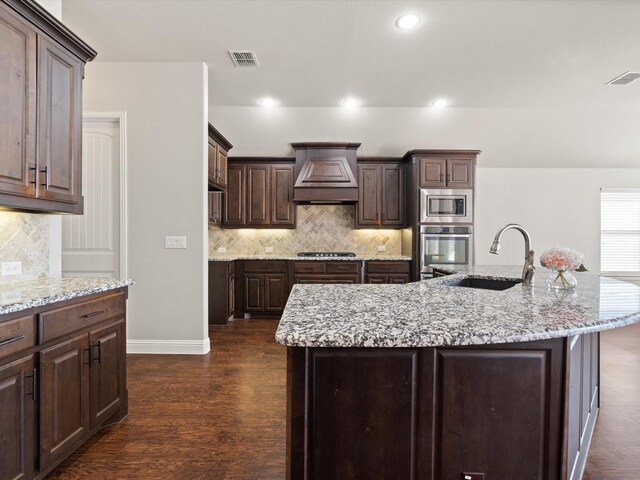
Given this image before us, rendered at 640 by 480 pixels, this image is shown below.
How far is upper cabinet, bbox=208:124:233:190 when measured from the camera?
4.14 m

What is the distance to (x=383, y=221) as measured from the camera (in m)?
5.36

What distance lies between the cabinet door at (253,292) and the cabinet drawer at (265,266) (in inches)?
2.9

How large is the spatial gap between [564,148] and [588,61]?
2.27 metres

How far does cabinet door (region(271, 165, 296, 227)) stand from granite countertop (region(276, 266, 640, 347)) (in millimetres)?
3389

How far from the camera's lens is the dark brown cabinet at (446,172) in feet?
16.0

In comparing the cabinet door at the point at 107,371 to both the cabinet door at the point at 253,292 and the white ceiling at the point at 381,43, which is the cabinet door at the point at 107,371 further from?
the cabinet door at the point at 253,292

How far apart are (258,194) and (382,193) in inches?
76.4

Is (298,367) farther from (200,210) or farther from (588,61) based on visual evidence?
(588,61)

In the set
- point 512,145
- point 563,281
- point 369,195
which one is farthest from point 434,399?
point 512,145

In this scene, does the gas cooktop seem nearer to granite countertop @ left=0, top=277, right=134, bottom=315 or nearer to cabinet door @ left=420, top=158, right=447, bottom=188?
cabinet door @ left=420, top=158, right=447, bottom=188

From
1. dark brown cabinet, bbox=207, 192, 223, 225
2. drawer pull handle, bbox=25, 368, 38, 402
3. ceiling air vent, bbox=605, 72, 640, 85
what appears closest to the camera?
drawer pull handle, bbox=25, 368, 38, 402

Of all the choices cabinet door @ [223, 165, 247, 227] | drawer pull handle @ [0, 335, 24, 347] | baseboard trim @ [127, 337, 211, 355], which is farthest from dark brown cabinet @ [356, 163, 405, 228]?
drawer pull handle @ [0, 335, 24, 347]

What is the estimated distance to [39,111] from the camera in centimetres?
189

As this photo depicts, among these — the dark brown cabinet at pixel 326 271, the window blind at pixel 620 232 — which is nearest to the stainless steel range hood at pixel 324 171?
the dark brown cabinet at pixel 326 271
